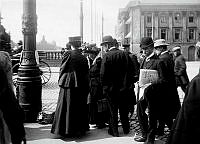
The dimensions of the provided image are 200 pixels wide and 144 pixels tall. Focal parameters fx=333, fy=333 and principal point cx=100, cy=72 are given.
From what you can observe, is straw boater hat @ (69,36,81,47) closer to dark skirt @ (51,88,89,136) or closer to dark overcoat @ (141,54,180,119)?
dark skirt @ (51,88,89,136)

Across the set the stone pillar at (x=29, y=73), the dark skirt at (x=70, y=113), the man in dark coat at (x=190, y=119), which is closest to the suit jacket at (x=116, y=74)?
the dark skirt at (x=70, y=113)

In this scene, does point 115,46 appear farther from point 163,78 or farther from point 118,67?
point 163,78

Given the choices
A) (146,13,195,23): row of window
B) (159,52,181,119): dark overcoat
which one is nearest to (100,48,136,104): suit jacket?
(159,52,181,119): dark overcoat

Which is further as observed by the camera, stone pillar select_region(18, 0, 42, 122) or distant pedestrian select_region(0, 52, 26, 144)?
stone pillar select_region(18, 0, 42, 122)

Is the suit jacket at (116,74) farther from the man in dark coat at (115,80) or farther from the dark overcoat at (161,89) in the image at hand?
the dark overcoat at (161,89)

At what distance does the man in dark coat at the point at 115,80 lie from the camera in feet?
20.7

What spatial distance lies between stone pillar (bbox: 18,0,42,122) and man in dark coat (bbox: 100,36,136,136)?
1.86m

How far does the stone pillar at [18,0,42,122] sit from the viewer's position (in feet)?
24.1

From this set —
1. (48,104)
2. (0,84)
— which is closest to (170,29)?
(48,104)

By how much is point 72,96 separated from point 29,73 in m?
1.65

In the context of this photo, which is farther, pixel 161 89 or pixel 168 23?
pixel 168 23

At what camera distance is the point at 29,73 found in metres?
7.36

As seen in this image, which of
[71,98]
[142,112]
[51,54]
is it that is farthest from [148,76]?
[51,54]

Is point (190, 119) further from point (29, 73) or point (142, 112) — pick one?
point (29, 73)
